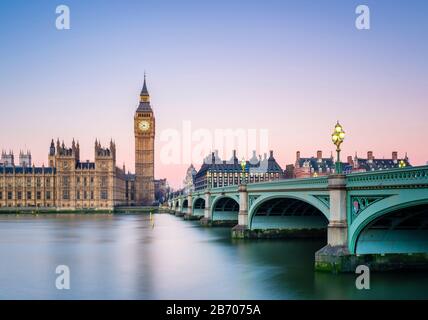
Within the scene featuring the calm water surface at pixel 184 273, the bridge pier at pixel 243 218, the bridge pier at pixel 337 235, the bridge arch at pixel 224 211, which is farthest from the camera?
the bridge arch at pixel 224 211

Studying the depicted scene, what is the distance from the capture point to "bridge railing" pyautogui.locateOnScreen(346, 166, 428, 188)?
2297cm

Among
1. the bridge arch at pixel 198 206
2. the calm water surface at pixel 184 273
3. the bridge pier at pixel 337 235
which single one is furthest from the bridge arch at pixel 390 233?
the bridge arch at pixel 198 206

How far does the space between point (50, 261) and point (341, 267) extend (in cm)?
2262

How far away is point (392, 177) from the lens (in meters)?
25.0

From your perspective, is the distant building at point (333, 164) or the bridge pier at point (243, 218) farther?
the distant building at point (333, 164)

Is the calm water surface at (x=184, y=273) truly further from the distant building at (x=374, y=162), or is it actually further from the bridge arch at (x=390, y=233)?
the distant building at (x=374, y=162)

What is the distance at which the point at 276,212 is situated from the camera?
53.6 meters

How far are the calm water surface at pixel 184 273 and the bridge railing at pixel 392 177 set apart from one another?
16.4 ft

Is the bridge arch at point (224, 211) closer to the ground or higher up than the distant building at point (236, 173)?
closer to the ground

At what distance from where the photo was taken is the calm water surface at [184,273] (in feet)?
90.1

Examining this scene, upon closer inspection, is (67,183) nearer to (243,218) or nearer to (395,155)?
(395,155)

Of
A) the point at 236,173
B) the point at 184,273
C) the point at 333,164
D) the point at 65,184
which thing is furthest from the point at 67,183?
the point at 184,273
